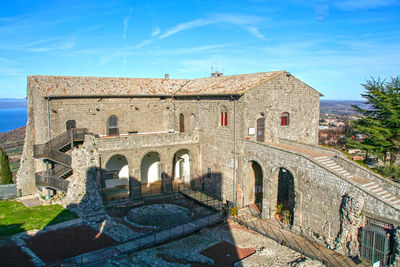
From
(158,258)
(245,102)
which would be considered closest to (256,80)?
(245,102)

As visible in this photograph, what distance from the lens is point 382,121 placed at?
2547cm

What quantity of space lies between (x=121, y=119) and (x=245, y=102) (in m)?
11.0

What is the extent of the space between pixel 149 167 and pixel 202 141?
597 centimetres

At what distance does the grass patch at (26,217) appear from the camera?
1816 centimetres

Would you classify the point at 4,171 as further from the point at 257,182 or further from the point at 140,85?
the point at 257,182

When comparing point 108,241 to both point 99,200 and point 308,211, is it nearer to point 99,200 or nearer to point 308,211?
point 99,200

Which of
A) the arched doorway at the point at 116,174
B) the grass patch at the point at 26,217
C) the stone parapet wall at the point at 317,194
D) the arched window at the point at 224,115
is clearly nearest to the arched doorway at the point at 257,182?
the stone parapet wall at the point at 317,194

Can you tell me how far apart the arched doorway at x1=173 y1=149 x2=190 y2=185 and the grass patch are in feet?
34.5

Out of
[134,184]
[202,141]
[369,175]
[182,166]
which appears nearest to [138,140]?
[134,184]

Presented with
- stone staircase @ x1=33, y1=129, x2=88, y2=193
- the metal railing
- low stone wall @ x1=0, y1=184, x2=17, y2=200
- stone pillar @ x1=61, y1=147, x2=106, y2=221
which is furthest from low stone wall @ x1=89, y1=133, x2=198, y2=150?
low stone wall @ x1=0, y1=184, x2=17, y2=200

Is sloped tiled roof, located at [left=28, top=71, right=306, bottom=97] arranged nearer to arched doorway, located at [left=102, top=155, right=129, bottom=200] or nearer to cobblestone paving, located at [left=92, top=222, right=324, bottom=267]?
arched doorway, located at [left=102, top=155, right=129, bottom=200]

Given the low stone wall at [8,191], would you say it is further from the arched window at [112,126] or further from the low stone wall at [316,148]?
the low stone wall at [316,148]

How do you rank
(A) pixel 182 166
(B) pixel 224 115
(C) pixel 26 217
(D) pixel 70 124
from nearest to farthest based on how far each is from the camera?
1. (C) pixel 26 217
2. (B) pixel 224 115
3. (D) pixel 70 124
4. (A) pixel 182 166

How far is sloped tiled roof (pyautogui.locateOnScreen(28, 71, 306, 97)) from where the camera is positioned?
73.8 feet
